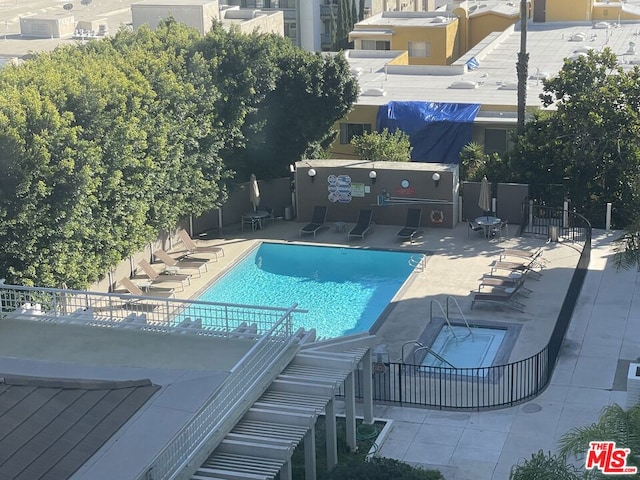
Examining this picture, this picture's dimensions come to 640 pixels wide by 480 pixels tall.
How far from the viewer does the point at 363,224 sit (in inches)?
1373

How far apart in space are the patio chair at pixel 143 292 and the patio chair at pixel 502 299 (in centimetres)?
846

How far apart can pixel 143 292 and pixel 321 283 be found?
5273 millimetres

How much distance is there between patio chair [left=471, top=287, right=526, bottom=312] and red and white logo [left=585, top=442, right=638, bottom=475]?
47.8ft

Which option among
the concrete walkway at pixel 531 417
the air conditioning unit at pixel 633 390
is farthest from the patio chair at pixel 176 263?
the air conditioning unit at pixel 633 390

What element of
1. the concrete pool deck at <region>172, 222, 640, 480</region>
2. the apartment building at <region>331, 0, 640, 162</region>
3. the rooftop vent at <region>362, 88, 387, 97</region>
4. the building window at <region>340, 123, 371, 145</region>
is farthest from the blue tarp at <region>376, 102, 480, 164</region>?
the concrete pool deck at <region>172, 222, 640, 480</region>

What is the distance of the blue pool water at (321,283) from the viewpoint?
94.6ft

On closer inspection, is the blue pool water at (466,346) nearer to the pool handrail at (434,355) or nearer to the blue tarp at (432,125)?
the pool handrail at (434,355)

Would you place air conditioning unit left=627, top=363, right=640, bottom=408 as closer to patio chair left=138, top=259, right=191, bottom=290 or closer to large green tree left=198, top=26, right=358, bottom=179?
patio chair left=138, top=259, right=191, bottom=290

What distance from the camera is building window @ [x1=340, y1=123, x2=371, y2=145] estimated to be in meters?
42.6

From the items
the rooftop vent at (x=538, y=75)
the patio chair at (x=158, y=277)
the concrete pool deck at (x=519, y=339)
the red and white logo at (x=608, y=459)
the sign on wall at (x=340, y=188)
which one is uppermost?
the rooftop vent at (x=538, y=75)

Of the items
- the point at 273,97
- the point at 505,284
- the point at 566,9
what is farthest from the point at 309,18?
the point at 505,284

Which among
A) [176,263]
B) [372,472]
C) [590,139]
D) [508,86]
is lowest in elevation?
[176,263]

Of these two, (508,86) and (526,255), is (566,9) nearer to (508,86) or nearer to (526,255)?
(508,86)

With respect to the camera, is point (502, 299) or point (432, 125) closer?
point (502, 299)
